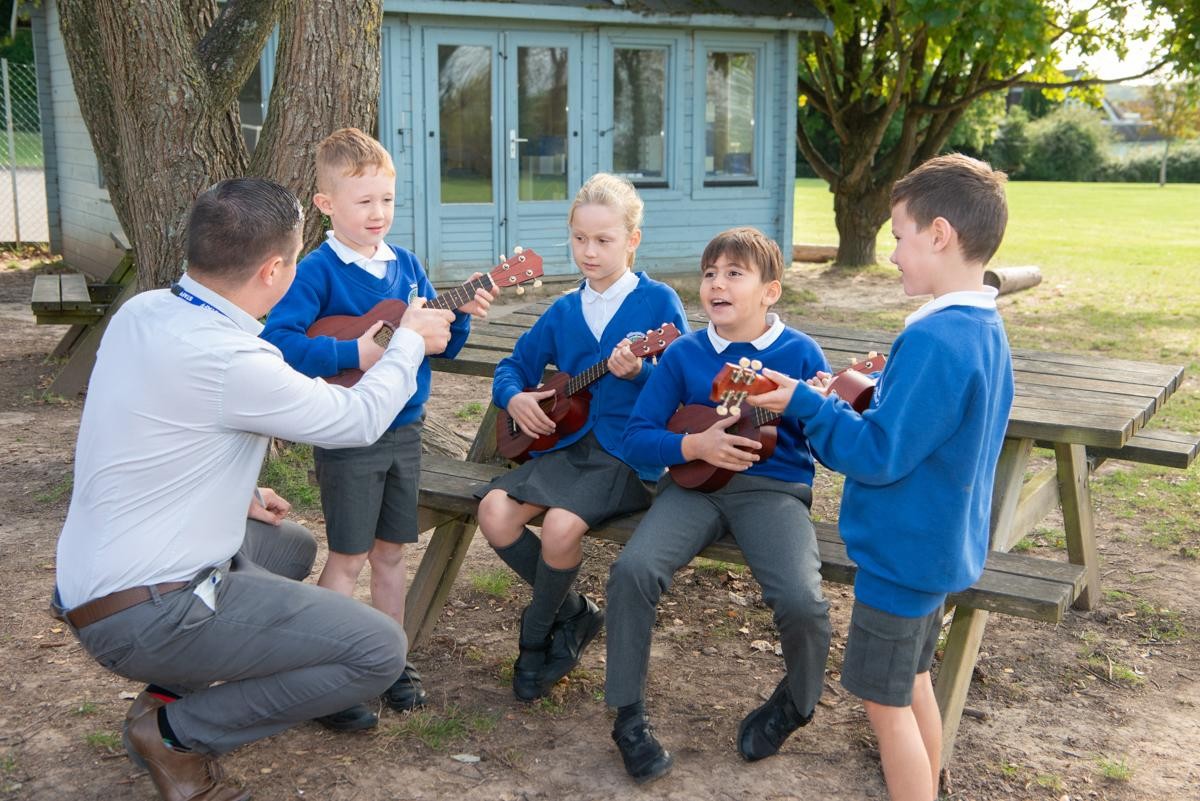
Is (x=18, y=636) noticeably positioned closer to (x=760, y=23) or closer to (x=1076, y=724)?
(x=1076, y=724)

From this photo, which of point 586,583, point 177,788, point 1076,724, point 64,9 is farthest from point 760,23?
point 177,788

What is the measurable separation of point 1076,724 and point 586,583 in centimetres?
179

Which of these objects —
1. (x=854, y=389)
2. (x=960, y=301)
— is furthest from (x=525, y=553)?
(x=960, y=301)

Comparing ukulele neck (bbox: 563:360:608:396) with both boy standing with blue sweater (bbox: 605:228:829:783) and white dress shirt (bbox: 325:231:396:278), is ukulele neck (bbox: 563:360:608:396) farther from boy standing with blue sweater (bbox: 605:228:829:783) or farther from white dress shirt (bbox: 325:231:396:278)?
white dress shirt (bbox: 325:231:396:278)

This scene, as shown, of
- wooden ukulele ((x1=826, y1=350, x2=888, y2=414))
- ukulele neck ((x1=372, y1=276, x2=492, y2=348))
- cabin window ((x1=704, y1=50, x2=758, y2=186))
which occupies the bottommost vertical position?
wooden ukulele ((x1=826, y1=350, x2=888, y2=414))

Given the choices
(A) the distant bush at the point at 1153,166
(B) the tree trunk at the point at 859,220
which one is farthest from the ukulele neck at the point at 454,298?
(A) the distant bush at the point at 1153,166

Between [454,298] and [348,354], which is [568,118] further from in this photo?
[348,354]

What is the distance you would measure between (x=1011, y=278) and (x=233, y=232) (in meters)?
11.0

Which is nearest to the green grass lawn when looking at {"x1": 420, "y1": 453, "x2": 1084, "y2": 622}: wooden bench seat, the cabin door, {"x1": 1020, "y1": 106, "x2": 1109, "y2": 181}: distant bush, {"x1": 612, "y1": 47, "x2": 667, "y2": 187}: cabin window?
{"x1": 612, "y1": 47, "x2": 667, "y2": 187}: cabin window

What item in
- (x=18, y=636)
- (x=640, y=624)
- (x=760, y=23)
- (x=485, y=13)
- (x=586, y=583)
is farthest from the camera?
(x=760, y=23)

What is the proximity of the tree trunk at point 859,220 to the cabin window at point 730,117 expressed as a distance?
56.3 inches

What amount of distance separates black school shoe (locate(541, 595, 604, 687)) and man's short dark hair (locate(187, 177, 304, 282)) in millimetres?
1480

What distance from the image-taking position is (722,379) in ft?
9.09

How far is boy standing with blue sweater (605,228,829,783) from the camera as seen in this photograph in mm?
3139
